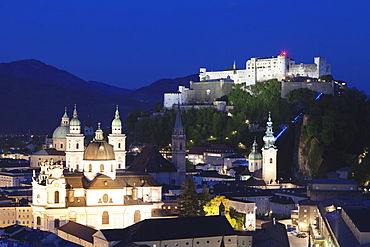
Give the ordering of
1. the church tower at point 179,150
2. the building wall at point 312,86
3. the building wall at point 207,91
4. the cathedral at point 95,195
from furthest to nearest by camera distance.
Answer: the building wall at point 207,91 → the building wall at point 312,86 → the church tower at point 179,150 → the cathedral at point 95,195

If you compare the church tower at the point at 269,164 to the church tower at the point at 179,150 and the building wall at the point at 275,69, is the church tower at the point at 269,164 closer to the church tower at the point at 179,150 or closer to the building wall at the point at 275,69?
the church tower at the point at 179,150

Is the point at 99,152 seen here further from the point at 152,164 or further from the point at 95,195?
the point at 152,164

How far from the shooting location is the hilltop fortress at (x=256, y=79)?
110 metres

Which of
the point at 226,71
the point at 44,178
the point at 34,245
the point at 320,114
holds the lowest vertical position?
the point at 34,245

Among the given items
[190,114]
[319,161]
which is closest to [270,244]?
[319,161]

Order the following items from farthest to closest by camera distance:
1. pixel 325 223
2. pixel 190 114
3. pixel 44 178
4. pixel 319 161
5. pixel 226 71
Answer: pixel 226 71, pixel 190 114, pixel 319 161, pixel 44 178, pixel 325 223

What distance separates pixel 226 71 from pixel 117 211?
67.6 m

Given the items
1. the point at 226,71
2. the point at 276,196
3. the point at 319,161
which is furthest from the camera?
the point at 226,71

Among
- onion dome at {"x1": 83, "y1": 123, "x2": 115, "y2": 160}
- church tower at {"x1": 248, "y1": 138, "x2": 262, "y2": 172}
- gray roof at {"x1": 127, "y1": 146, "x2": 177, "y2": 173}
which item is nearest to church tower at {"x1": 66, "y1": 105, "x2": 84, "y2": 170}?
gray roof at {"x1": 127, "y1": 146, "x2": 177, "y2": 173}

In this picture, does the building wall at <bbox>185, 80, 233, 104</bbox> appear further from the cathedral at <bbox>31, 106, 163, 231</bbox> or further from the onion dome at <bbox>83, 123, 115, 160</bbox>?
the onion dome at <bbox>83, 123, 115, 160</bbox>

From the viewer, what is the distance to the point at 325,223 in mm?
52594

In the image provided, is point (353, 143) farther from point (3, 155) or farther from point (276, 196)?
point (3, 155)

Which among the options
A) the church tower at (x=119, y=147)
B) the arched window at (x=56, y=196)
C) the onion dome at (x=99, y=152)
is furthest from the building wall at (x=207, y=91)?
the arched window at (x=56, y=196)

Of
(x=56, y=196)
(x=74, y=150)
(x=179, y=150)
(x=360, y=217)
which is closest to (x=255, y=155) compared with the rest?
(x=179, y=150)
